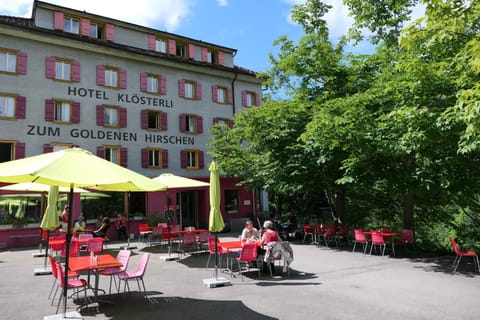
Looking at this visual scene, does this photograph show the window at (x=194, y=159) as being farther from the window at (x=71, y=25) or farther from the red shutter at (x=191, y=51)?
the window at (x=71, y=25)

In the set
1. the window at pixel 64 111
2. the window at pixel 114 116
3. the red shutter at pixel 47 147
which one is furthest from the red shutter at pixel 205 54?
the red shutter at pixel 47 147

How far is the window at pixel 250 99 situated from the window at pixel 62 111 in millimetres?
11791

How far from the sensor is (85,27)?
21156 mm

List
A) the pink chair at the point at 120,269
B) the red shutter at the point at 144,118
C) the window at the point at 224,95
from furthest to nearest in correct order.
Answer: the window at the point at 224,95
the red shutter at the point at 144,118
the pink chair at the point at 120,269

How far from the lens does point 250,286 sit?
7.86m

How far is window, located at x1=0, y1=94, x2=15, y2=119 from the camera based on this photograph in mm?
17812

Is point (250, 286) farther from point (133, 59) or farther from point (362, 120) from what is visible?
point (133, 59)

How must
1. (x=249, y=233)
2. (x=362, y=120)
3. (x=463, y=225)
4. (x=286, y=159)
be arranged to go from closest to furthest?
(x=249, y=233), (x=362, y=120), (x=463, y=225), (x=286, y=159)

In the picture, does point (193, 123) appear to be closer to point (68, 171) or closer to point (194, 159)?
point (194, 159)

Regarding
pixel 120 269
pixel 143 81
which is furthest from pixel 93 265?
pixel 143 81

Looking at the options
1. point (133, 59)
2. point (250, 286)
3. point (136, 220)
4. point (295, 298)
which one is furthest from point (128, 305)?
point (133, 59)

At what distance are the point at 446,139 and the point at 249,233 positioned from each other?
5.59 metres

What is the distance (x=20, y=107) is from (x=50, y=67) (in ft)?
8.80

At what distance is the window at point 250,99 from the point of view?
1045 inches
